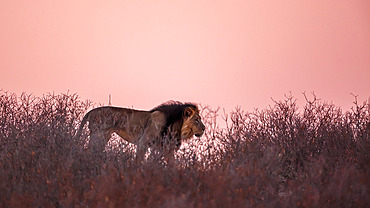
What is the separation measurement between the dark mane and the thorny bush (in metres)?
2.04

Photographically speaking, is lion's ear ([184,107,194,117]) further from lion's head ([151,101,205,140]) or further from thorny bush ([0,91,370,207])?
thorny bush ([0,91,370,207])

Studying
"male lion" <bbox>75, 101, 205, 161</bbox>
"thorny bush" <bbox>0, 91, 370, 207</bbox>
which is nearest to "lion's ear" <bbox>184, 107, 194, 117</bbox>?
"male lion" <bbox>75, 101, 205, 161</bbox>

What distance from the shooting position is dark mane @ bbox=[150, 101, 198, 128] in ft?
44.3

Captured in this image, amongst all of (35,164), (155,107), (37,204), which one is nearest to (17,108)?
(155,107)

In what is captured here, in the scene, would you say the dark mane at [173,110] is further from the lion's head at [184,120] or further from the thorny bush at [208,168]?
the thorny bush at [208,168]

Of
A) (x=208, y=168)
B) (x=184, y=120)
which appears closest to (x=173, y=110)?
(x=184, y=120)

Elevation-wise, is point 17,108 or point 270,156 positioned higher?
point 17,108

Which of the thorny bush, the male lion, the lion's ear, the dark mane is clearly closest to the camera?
the thorny bush

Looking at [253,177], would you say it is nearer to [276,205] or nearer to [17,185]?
[276,205]

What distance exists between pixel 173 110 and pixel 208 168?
231 inches

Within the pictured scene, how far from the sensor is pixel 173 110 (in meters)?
13.6

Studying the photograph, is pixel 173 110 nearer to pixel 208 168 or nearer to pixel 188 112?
pixel 188 112

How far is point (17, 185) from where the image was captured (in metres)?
7.91

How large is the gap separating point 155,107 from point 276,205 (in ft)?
24.3
